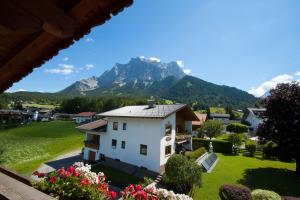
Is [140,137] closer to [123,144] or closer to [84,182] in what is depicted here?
[123,144]

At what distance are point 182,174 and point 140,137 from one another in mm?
10355

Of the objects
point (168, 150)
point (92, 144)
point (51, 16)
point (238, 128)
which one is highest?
point (51, 16)

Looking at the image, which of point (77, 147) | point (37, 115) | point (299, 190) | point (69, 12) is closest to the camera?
point (69, 12)

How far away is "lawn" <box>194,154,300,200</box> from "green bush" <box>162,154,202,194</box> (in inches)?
52.8

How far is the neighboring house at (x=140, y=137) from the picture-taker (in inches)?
1125

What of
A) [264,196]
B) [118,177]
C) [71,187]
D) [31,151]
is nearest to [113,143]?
[118,177]

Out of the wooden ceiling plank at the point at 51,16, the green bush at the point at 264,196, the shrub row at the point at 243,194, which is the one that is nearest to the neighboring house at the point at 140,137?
the shrub row at the point at 243,194

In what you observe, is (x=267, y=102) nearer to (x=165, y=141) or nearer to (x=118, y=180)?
(x=165, y=141)

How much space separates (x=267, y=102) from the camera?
30.7 m

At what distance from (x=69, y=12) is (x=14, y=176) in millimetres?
4372

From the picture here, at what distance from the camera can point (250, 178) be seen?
26422mm

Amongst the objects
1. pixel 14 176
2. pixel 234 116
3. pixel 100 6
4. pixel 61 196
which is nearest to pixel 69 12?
pixel 100 6

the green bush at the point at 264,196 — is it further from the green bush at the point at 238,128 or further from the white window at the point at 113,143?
the green bush at the point at 238,128

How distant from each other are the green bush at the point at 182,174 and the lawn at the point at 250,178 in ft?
4.40
